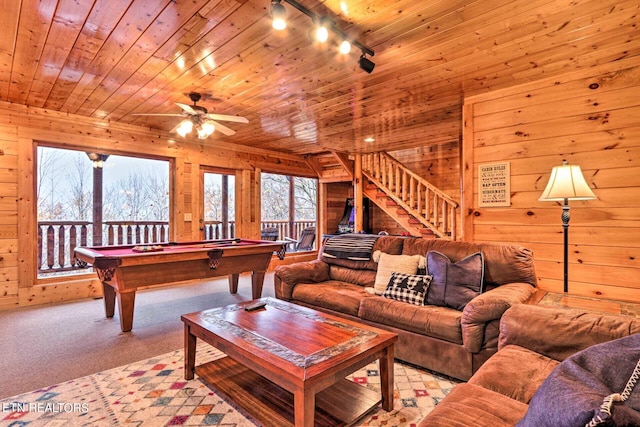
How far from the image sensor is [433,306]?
8.71 feet

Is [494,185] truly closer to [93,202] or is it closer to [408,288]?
[408,288]

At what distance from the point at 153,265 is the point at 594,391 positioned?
3.38 metres

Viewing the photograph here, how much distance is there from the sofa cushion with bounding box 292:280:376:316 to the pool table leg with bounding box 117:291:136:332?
158cm

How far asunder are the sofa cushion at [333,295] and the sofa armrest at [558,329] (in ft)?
4.16

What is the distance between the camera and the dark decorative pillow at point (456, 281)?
8.45 ft

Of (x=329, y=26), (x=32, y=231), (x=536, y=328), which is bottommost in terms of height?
(x=536, y=328)

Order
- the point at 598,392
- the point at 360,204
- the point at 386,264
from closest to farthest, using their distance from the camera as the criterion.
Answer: the point at 598,392 → the point at 386,264 → the point at 360,204

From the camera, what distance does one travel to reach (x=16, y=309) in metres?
4.04

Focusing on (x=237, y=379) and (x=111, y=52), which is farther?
(x=111, y=52)

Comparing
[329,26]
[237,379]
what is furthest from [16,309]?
[329,26]

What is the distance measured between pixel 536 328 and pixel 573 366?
0.82 metres

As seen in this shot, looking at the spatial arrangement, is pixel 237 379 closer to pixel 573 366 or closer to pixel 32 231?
pixel 573 366

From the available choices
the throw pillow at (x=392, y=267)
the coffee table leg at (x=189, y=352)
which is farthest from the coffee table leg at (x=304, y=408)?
the throw pillow at (x=392, y=267)

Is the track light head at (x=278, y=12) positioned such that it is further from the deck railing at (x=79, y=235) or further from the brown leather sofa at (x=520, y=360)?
the deck railing at (x=79, y=235)
